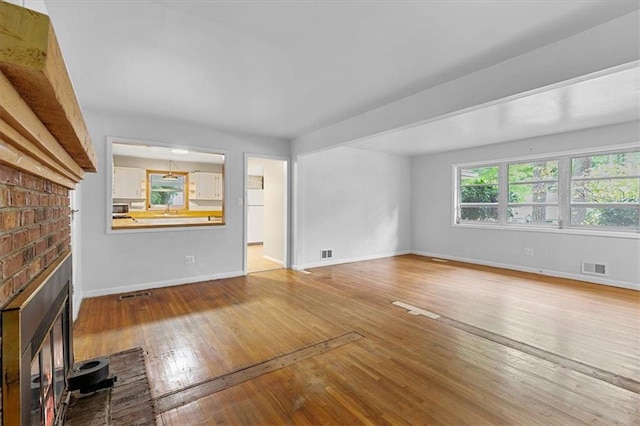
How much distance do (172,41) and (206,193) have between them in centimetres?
674

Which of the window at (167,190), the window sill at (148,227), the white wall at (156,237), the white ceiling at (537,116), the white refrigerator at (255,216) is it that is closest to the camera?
the white ceiling at (537,116)

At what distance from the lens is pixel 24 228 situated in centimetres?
104

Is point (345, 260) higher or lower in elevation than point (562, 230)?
lower

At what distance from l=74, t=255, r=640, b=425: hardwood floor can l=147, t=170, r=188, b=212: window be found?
14.5 ft

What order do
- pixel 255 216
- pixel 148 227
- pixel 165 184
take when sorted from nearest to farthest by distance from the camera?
pixel 148 227 < pixel 165 184 < pixel 255 216

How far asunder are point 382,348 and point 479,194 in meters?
5.14

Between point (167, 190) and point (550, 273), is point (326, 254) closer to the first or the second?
point (550, 273)

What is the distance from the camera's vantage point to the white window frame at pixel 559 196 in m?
4.80

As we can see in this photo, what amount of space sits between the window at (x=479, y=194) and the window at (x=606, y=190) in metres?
1.31

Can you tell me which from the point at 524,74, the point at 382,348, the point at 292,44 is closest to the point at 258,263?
the point at 382,348

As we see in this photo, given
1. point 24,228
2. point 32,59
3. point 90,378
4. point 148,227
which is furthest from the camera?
point 148,227

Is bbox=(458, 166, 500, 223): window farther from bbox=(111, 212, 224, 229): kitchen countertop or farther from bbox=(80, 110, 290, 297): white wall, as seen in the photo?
bbox=(111, 212, 224, 229): kitchen countertop

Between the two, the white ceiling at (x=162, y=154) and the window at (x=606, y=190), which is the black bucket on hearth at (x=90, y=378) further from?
the window at (x=606, y=190)

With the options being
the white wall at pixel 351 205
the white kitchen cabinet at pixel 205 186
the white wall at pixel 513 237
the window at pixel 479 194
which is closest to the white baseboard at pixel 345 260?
the white wall at pixel 351 205
